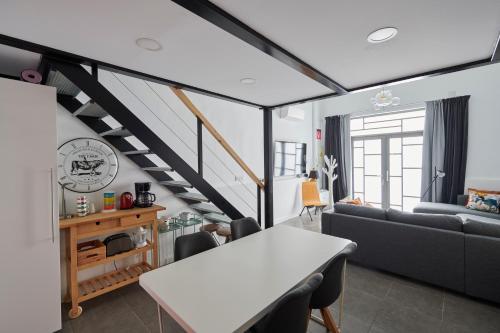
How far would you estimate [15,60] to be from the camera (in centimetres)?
199

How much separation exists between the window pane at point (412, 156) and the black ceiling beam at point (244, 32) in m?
4.71

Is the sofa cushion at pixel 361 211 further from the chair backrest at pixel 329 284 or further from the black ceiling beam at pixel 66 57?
the black ceiling beam at pixel 66 57

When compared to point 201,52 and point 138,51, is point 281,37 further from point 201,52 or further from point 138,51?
point 138,51

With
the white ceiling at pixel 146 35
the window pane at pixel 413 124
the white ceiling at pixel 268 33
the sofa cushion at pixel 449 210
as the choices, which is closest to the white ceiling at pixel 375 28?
the white ceiling at pixel 268 33

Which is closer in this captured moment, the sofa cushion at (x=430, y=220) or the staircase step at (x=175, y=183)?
the sofa cushion at (x=430, y=220)

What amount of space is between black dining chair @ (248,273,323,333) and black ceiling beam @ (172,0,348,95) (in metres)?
1.56

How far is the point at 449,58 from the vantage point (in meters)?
2.06

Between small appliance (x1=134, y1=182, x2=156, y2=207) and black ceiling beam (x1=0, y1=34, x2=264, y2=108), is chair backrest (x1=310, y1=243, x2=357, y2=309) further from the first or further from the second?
black ceiling beam (x1=0, y1=34, x2=264, y2=108)

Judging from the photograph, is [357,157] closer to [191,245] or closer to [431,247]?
[431,247]

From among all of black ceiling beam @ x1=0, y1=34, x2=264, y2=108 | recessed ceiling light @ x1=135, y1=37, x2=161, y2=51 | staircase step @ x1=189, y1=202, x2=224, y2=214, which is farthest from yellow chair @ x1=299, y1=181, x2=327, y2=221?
recessed ceiling light @ x1=135, y1=37, x2=161, y2=51

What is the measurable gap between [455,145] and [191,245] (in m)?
5.78

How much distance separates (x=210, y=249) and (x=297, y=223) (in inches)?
140

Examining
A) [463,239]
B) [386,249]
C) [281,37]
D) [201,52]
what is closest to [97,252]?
[201,52]

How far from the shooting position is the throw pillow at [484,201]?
400cm
